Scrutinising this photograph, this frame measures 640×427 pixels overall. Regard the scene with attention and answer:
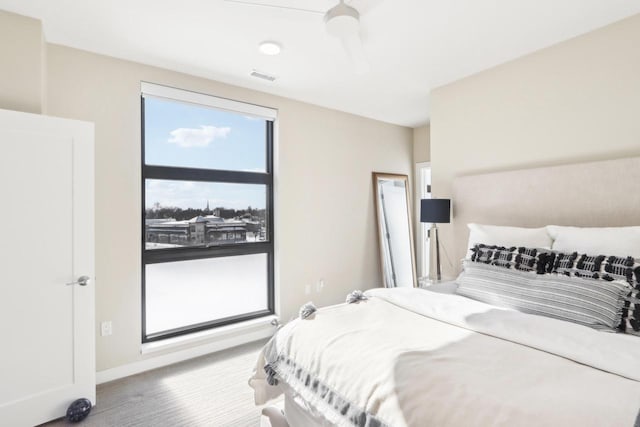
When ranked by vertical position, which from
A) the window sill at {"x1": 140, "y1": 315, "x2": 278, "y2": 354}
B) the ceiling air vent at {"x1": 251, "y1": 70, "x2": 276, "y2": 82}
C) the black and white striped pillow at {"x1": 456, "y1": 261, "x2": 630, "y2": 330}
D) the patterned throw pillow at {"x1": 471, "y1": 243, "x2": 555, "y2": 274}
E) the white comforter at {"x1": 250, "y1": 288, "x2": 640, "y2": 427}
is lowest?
the window sill at {"x1": 140, "y1": 315, "x2": 278, "y2": 354}

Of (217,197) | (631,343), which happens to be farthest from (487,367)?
(217,197)

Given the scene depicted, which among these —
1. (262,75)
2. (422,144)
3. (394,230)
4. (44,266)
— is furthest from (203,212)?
(422,144)

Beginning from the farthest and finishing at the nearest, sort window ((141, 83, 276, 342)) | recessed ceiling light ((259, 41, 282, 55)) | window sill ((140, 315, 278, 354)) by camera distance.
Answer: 1. window ((141, 83, 276, 342))
2. window sill ((140, 315, 278, 354))
3. recessed ceiling light ((259, 41, 282, 55))

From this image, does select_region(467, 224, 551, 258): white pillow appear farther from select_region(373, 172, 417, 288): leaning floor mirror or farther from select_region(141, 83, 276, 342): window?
select_region(141, 83, 276, 342): window

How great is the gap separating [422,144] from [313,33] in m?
2.98

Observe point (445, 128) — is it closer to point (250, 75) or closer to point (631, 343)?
point (250, 75)

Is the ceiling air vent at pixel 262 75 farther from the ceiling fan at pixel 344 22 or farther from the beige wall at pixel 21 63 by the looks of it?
the beige wall at pixel 21 63

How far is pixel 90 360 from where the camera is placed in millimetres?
2201

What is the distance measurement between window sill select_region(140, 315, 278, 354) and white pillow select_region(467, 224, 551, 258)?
7.13ft

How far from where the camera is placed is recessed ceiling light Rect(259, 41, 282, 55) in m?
2.45

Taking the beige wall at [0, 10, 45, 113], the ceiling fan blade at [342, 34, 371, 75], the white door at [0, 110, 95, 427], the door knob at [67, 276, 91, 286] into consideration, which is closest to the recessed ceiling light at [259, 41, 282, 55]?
the ceiling fan blade at [342, 34, 371, 75]

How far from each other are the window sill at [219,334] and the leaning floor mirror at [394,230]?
5.91 feet

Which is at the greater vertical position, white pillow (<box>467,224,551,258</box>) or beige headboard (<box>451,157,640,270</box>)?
beige headboard (<box>451,157,640,270</box>)

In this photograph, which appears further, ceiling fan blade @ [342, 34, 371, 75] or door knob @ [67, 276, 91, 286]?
door knob @ [67, 276, 91, 286]
